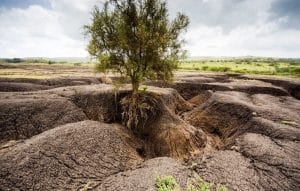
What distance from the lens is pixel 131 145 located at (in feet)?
49.1


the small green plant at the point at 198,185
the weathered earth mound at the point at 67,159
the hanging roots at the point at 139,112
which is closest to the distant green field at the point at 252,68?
the hanging roots at the point at 139,112

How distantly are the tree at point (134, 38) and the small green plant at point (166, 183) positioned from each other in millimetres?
8658

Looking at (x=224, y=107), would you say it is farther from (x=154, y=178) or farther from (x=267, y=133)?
(x=154, y=178)

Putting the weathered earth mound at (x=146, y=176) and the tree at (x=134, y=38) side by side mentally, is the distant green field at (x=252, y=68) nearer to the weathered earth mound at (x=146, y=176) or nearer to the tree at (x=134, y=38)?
the tree at (x=134, y=38)

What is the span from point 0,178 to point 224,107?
1576 cm

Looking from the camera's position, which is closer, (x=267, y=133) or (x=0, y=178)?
(x=0, y=178)

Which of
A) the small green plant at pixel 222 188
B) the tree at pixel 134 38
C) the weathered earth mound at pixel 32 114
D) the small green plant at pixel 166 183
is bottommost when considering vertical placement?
the small green plant at pixel 222 188

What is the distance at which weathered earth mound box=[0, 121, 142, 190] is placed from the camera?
9.36 meters

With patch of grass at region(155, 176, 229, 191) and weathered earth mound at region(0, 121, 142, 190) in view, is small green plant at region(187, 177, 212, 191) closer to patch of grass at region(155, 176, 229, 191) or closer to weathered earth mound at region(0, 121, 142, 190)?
patch of grass at region(155, 176, 229, 191)

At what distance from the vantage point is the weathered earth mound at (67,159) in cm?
936

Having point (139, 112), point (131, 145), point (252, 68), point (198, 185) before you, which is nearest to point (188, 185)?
point (198, 185)

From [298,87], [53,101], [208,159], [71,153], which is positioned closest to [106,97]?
[53,101]

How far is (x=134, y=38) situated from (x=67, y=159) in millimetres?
8375

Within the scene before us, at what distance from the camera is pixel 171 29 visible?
56.5ft
